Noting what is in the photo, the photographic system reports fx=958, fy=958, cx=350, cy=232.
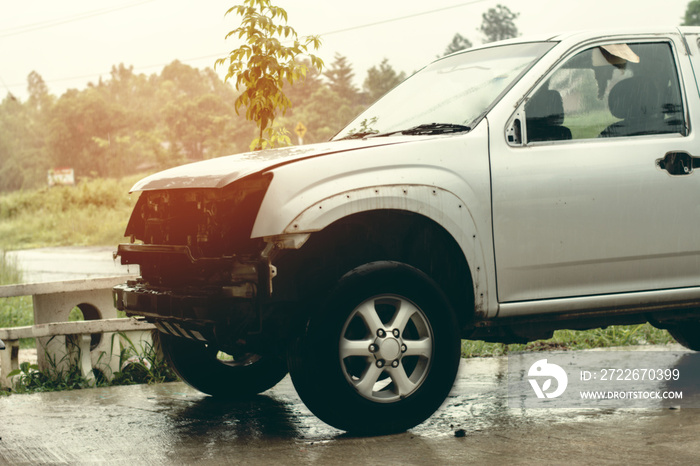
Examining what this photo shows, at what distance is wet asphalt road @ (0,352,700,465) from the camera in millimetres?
4211

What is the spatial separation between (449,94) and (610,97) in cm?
87

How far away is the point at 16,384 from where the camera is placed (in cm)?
623

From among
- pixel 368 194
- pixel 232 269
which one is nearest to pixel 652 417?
pixel 368 194

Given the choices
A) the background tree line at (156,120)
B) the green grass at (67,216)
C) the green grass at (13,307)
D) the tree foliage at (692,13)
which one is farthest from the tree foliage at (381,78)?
the green grass at (13,307)

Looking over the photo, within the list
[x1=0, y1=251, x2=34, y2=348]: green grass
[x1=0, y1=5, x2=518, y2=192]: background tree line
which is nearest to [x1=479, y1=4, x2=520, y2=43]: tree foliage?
[x1=0, y1=5, x2=518, y2=192]: background tree line

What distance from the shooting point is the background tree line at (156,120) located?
180 ft

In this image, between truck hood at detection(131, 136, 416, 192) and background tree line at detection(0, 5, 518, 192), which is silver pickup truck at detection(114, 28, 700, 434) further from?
background tree line at detection(0, 5, 518, 192)

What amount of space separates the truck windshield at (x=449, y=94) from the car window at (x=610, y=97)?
0.20 metres

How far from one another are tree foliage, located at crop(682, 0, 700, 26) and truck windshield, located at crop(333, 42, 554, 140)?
54.0 meters

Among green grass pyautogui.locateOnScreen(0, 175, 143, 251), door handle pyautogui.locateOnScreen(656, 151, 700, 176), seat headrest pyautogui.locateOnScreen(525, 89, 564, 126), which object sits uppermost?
green grass pyautogui.locateOnScreen(0, 175, 143, 251)

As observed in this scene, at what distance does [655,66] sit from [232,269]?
2.71 meters

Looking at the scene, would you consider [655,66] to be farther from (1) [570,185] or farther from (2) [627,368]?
(2) [627,368]

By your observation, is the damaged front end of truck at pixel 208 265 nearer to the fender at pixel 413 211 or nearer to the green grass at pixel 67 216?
the fender at pixel 413 211

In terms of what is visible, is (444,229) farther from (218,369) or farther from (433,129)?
(218,369)
